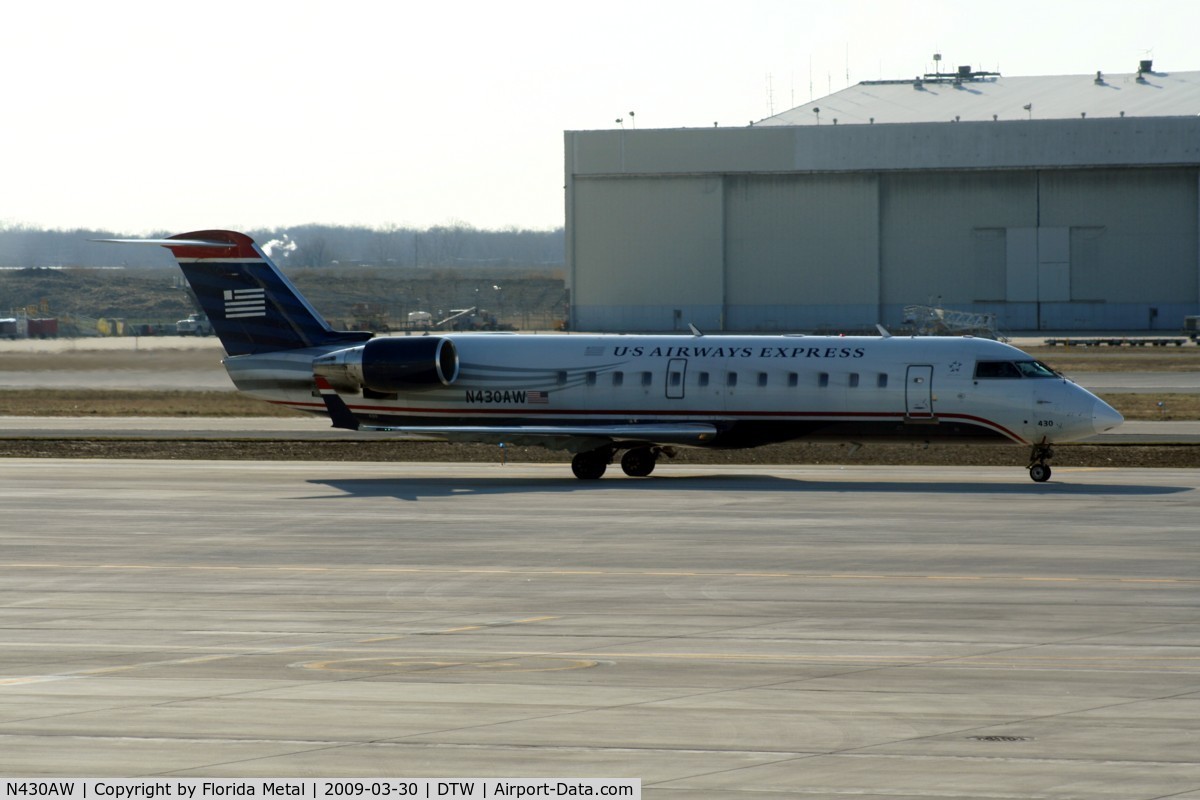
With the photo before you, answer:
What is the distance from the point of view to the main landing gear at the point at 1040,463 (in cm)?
3186

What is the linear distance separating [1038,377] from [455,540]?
45.6ft

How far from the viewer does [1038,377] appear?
31906mm

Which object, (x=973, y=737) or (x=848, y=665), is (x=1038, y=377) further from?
(x=973, y=737)

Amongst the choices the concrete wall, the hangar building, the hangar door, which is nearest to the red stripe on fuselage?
the hangar building

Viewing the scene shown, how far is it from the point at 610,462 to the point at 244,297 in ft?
31.1

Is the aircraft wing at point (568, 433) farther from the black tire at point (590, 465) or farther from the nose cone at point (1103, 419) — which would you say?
the nose cone at point (1103, 419)

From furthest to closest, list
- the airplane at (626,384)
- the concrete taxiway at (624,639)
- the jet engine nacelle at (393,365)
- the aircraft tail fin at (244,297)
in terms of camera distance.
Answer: the aircraft tail fin at (244,297), the jet engine nacelle at (393,365), the airplane at (626,384), the concrete taxiway at (624,639)

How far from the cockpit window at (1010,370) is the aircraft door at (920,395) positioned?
3.34ft

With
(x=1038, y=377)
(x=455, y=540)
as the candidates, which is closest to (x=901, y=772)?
(x=455, y=540)

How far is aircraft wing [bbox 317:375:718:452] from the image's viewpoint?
3275 cm

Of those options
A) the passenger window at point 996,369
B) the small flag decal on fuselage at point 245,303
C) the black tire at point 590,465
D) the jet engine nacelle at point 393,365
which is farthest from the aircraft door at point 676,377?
the small flag decal on fuselage at point 245,303

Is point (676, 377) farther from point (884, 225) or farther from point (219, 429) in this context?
point (884, 225)

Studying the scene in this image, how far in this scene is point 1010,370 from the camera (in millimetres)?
31969
